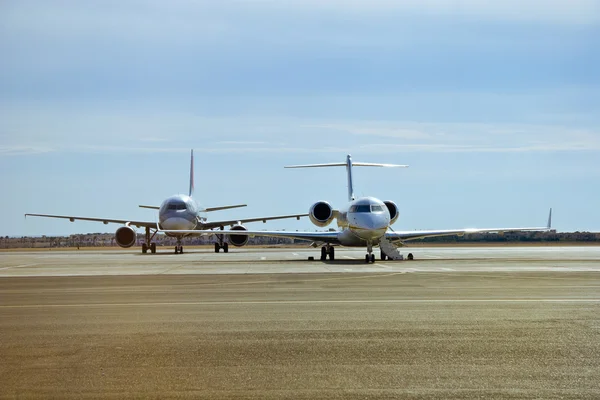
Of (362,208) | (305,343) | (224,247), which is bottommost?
(305,343)

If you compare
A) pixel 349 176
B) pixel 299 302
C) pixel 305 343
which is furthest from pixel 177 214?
pixel 305 343

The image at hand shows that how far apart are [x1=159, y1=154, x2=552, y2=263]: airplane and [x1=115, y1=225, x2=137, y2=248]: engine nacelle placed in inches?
621

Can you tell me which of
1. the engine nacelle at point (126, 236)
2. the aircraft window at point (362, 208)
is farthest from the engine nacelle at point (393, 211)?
the engine nacelle at point (126, 236)

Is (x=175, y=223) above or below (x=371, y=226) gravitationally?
above

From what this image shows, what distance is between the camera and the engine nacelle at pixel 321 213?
131 feet

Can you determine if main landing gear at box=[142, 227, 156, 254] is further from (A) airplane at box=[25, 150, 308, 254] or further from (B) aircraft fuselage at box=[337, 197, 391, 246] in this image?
(B) aircraft fuselage at box=[337, 197, 391, 246]

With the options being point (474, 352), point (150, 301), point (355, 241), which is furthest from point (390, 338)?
point (355, 241)

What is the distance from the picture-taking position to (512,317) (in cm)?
1158

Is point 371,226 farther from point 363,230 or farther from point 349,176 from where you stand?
point 349,176

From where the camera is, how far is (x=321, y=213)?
131 feet

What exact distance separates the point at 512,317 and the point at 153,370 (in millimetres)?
6166

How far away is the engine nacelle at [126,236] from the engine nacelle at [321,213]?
17646 millimetres

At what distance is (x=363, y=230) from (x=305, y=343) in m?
25.0

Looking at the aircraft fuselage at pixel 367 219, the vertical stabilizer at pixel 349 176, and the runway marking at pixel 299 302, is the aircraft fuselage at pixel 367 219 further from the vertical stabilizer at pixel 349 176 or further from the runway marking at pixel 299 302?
the runway marking at pixel 299 302
